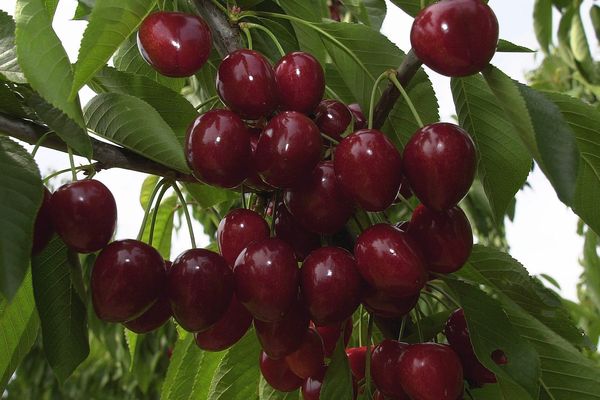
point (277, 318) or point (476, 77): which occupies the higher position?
point (476, 77)

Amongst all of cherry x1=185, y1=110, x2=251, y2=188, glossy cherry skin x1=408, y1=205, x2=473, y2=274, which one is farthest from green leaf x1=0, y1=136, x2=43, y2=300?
glossy cherry skin x1=408, y1=205, x2=473, y2=274

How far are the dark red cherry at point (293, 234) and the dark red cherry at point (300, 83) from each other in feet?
0.40

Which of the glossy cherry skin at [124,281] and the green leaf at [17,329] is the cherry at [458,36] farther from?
the green leaf at [17,329]

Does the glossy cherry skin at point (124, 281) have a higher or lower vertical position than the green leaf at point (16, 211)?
lower

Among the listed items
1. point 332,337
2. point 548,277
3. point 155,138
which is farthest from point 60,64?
point 548,277

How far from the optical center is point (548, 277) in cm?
272

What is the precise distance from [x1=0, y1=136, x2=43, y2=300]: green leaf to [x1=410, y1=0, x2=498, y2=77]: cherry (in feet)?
1.24

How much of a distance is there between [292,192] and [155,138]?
0.16m

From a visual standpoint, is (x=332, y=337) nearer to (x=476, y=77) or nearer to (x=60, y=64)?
(x=476, y=77)

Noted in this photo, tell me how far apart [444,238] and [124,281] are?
329 millimetres

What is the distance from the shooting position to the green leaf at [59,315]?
2.62ft

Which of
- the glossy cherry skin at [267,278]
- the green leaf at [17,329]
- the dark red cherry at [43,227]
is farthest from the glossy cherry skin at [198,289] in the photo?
the green leaf at [17,329]

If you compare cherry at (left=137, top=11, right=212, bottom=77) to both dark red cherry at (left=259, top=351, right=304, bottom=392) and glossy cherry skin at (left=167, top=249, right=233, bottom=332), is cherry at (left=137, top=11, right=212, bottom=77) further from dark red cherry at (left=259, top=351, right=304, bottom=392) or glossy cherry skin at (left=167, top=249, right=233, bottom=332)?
dark red cherry at (left=259, top=351, right=304, bottom=392)

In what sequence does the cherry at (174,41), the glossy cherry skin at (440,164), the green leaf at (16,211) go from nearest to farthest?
the green leaf at (16,211) → the glossy cherry skin at (440,164) → the cherry at (174,41)
